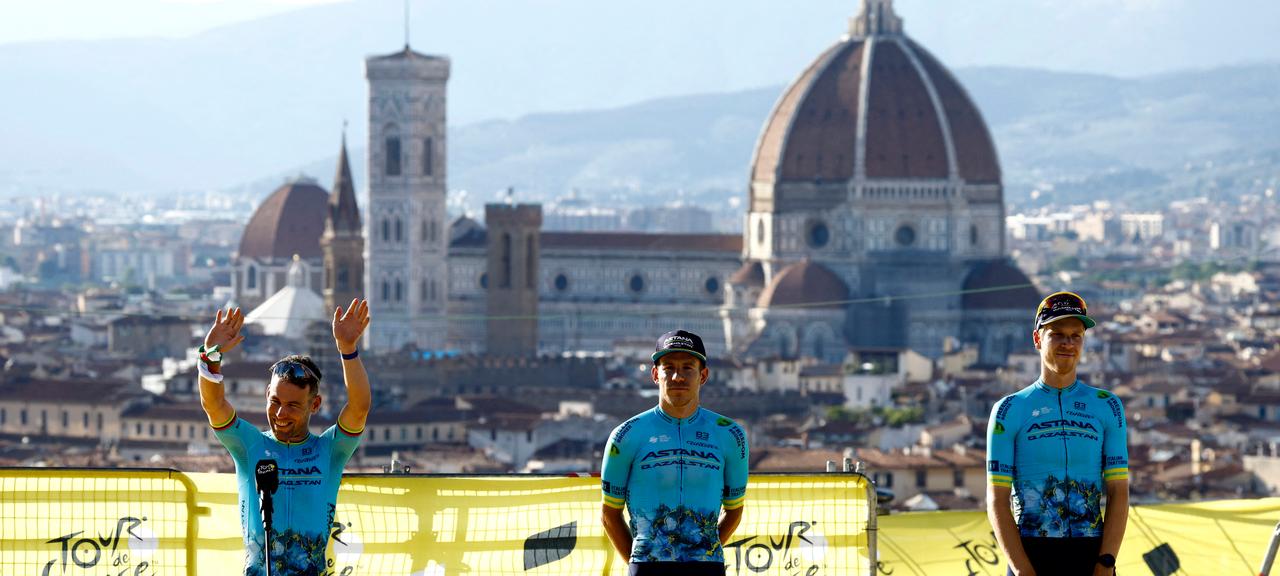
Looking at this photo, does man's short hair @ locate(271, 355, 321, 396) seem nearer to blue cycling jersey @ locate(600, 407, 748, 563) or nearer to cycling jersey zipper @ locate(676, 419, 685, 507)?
blue cycling jersey @ locate(600, 407, 748, 563)

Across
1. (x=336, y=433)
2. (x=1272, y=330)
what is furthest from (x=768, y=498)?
(x=1272, y=330)

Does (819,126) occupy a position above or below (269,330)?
above

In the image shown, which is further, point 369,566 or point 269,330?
point 269,330

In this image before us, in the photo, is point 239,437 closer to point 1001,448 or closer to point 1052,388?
point 1001,448

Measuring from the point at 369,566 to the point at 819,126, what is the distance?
8429 cm

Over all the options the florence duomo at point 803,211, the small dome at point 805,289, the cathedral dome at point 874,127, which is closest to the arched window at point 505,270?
the florence duomo at point 803,211

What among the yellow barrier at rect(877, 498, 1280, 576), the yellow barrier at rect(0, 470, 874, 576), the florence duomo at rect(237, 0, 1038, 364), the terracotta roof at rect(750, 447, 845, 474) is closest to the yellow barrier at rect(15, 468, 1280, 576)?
the yellow barrier at rect(0, 470, 874, 576)

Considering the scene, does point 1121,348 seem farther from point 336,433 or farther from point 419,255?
point 336,433

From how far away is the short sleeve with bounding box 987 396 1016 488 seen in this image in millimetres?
9891

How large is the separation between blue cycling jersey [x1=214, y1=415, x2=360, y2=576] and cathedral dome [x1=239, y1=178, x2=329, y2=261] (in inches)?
4041

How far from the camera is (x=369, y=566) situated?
11836 mm

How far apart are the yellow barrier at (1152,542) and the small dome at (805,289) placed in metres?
76.1

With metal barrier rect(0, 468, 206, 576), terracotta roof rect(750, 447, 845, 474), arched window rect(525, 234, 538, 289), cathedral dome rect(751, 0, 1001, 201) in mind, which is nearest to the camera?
metal barrier rect(0, 468, 206, 576)

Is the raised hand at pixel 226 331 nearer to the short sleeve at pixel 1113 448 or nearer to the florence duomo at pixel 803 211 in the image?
the short sleeve at pixel 1113 448
